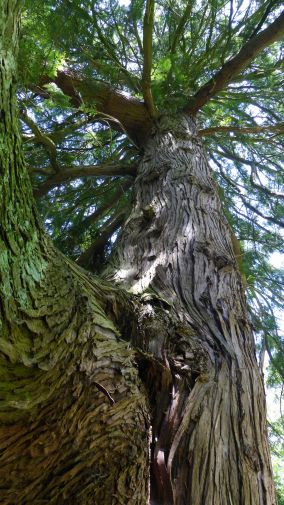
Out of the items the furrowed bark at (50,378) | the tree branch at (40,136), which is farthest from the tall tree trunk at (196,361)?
the tree branch at (40,136)

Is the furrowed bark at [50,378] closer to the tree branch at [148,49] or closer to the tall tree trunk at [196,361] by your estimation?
the tall tree trunk at [196,361]

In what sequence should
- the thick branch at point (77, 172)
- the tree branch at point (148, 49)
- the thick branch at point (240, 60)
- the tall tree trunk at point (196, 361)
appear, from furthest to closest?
the thick branch at point (240, 60) < the thick branch at point (77, 172) < the tree branch at point (148, 49) < the tall tree trunk at point (196, 361)

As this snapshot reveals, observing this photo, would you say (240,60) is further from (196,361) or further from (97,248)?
(196,361)

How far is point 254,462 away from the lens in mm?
1618

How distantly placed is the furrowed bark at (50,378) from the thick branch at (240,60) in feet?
9.21

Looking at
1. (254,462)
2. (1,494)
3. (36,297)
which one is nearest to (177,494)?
(254,462)

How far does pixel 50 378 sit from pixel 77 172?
6.79ft

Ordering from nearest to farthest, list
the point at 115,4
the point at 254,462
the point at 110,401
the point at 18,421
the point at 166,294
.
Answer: the point at 18,421 < the point at 110,401 < the point at 254,462 < the point at 166,294 < the point at 115,4

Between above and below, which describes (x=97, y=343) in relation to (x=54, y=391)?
above

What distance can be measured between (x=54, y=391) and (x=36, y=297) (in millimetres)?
242

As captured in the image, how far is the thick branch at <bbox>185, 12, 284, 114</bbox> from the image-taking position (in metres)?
3.51

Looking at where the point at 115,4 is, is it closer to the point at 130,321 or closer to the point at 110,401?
the point at 130,321

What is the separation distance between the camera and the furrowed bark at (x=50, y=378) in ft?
3.55

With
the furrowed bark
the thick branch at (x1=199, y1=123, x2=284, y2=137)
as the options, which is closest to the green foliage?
the thick branch at (x1=199, y1=123, x2=284, y2=137)
